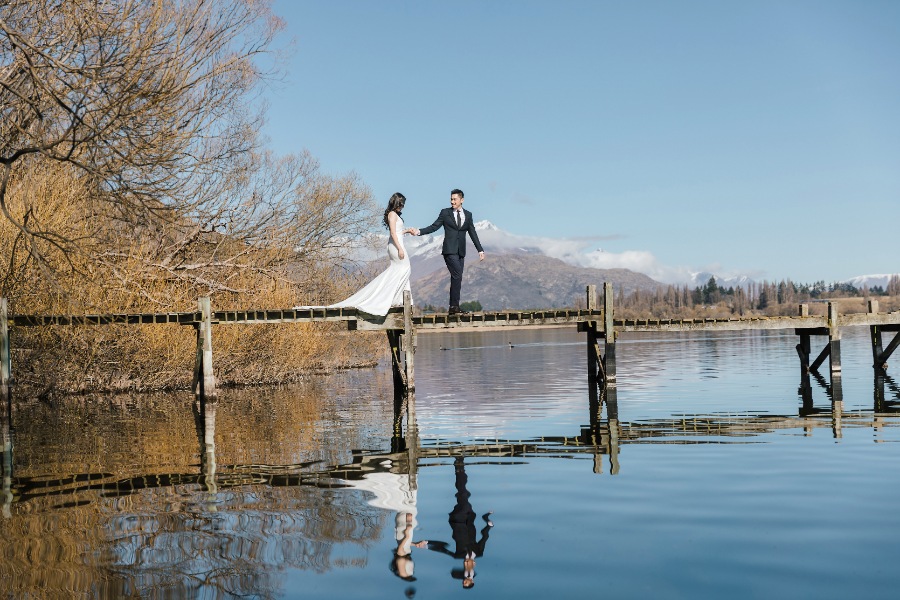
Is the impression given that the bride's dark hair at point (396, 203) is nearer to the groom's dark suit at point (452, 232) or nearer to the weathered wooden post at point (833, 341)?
the groom's dark suit at point (452, 232)

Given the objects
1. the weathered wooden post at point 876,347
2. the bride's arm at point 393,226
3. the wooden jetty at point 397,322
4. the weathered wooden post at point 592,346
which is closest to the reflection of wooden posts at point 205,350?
the wooden jetty at point 397,322

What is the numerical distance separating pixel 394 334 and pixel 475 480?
51.7 ft

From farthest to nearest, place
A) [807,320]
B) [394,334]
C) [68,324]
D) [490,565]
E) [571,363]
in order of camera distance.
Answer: [571,363], [807,320], [394,334], [68,324], [490,565]

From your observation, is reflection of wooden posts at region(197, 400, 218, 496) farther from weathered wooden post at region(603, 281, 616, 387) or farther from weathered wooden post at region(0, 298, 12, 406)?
weathered wooden post at region(603, 281, 616, 387)

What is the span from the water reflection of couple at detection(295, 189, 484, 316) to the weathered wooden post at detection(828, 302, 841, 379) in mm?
13558

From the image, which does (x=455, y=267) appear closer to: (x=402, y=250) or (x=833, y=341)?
(x=402, y=250)

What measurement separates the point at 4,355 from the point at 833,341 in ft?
78.7

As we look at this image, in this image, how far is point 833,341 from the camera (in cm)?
3073

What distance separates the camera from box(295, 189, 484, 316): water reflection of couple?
2091 centimetres

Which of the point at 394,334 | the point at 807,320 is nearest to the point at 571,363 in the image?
the point at 807,320

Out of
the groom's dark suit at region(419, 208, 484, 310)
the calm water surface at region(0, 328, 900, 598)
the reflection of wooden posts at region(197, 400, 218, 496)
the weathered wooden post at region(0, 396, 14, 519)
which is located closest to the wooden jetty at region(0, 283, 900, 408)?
the weathered wooden post at region(0, 396, 14, 519)

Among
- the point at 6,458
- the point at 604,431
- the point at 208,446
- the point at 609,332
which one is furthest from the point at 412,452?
the point at 609,332

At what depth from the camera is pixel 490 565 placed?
8.29 meters

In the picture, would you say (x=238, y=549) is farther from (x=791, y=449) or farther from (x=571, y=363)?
(x=571, y=363)
